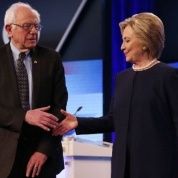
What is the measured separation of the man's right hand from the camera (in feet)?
8.50

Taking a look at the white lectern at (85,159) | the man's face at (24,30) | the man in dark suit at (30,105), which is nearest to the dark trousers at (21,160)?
the man in dark suit at (30,105)

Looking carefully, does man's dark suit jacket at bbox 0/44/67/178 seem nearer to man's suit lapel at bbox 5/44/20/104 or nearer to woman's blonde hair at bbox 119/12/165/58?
man's suit lapel at bbox 5/44/20/104

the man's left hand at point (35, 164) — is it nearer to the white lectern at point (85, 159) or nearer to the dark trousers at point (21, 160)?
the dark trousers at point (21, 160)

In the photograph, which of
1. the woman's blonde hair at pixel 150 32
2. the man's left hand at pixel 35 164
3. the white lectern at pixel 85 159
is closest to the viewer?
the woman's blonde hair at pixel 150 32

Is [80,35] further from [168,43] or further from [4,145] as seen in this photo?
[4,145]

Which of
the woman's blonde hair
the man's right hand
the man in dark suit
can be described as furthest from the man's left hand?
the woman's blonde hair

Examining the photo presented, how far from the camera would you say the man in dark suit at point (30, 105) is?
265cm

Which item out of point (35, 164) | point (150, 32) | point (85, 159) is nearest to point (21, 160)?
point (35, 164)

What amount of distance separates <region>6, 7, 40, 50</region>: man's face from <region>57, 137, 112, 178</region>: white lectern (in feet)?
5.91

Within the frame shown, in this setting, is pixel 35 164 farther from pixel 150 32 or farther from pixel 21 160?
pixel 150 32

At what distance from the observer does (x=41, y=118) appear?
2.59 metres

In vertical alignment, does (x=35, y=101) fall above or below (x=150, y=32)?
below

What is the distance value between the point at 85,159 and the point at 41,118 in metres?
2.05

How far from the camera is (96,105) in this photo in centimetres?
633
